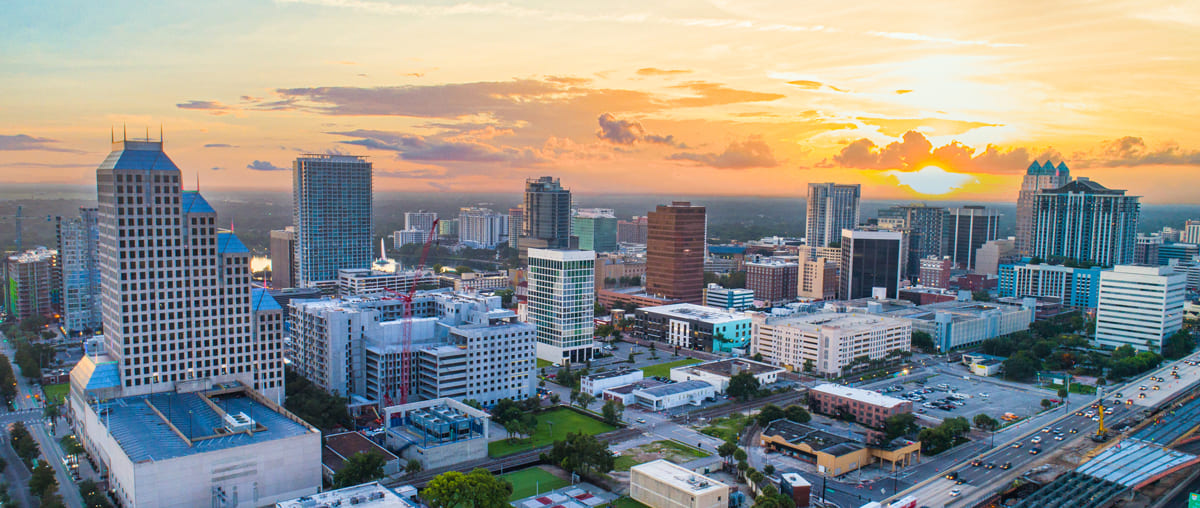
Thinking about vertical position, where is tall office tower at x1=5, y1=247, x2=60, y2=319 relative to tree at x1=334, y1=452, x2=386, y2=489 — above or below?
above

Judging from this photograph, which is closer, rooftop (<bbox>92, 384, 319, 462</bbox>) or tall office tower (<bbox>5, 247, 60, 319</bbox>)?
rooftop (<bbox>92, 384, 319, 462</bbox>)

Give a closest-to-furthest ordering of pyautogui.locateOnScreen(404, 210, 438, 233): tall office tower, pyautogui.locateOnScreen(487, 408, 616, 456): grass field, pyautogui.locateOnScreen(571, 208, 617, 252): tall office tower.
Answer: pyautogui.locateOnScreen(487, 408, 616, 456): grass field
pyautogui.locateOnScreen(571, 208, 617, 252): tall office tower
pyautogui.locateOnScreen(404, 210, 438, 233): tall office tower

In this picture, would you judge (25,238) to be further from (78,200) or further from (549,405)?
(549,405)

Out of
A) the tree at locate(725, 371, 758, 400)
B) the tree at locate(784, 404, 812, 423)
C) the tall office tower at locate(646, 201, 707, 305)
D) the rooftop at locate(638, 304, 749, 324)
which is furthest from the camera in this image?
the tall office tower at locate(646, 201, 707, 305)

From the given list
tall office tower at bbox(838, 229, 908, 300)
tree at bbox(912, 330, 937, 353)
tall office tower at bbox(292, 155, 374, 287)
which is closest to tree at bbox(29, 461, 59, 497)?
tall office tower at bbox(292, 155, 374, 287)

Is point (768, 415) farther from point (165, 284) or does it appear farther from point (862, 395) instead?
point (165, 284)

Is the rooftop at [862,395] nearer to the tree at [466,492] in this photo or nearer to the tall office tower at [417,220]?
the tree at [466,492]

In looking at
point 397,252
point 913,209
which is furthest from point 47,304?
point 913,209

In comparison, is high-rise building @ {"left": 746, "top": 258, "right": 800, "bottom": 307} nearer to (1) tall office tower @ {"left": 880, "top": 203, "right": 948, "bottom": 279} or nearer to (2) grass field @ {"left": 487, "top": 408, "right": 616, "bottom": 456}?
(2) grass field @ {"left": 487, "top": 408, "right": 616, "bottom": 456}

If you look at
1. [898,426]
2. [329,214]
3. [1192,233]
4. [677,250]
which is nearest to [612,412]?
[898,426]
